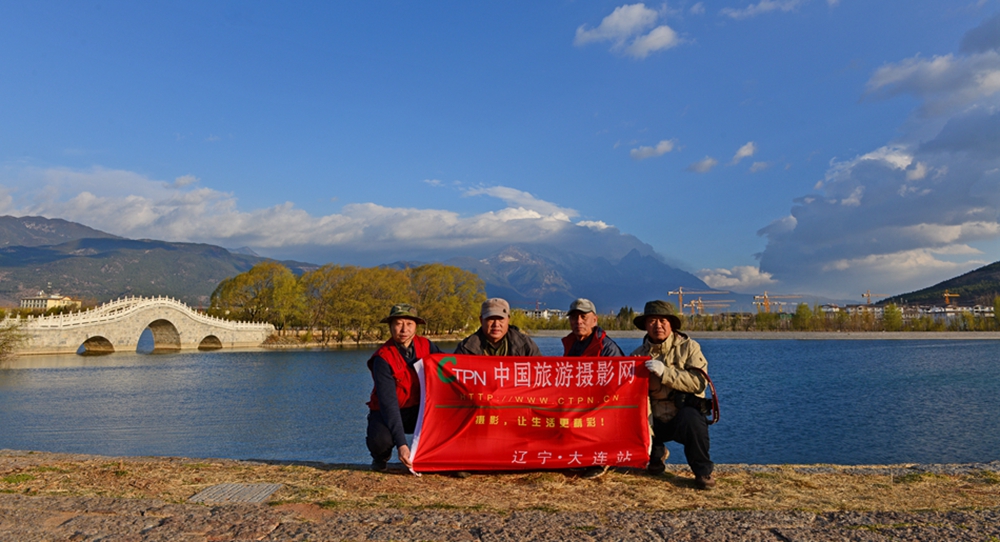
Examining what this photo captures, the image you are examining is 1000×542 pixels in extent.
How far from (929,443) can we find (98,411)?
2647cm

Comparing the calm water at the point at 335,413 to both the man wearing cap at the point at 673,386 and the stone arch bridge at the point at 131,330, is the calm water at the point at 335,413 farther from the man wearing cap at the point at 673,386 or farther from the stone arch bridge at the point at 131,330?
the stone arch bridge at the point at 131,330

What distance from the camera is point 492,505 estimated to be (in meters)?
4.93

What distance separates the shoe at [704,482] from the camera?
573cm

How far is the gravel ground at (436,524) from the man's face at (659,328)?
1948 mm

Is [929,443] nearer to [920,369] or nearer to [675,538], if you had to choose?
[675,538]

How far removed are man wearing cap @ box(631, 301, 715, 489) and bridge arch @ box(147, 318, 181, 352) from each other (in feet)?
201

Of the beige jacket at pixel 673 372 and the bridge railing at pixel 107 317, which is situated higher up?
the bridge railing at pixel 107 317

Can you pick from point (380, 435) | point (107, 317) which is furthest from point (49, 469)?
point (107, 317)

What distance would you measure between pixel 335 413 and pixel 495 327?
16.9 m

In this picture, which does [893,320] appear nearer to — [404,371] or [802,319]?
[802,319]

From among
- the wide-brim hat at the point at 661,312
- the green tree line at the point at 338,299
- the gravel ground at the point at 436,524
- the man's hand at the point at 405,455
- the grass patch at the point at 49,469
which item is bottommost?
the grass patch at the point at 49,469

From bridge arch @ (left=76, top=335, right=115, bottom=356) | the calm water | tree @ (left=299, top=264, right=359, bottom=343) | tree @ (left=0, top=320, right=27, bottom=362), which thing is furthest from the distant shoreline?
tree @ (left=0, top=320, right=27, bottom=362)

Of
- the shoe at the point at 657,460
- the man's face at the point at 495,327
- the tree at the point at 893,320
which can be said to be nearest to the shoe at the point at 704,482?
the shoe at the point at 657,460


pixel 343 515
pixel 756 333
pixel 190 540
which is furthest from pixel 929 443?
pixel 756 333
